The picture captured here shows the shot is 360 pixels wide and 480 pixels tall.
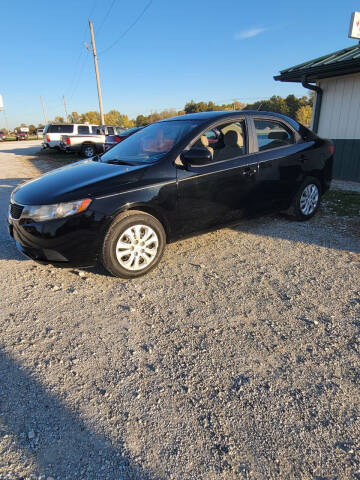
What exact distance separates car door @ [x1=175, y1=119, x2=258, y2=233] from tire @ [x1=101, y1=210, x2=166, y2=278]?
394 mm

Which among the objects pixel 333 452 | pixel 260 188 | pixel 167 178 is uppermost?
pixel 167 178

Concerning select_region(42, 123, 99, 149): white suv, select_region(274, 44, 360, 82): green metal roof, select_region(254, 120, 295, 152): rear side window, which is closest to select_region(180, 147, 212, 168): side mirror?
select_region(254, 120, 295, 152): rear side window

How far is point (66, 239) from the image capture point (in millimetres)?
2947

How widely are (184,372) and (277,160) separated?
3194 millimetres

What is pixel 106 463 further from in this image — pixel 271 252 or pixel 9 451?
pixel 271 252

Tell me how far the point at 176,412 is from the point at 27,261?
2809 millimetres

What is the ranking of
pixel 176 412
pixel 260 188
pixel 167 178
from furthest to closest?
pixel 260 188
pixel 167 178
pixel 176 412

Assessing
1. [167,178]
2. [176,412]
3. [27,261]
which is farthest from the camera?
[27,261]

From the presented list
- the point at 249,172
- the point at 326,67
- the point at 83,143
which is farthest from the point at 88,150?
the point at 249,172

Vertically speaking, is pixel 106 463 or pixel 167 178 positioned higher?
pixel 167 178

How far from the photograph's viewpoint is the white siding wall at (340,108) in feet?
26.2

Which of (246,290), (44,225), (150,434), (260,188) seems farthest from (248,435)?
(260,188)

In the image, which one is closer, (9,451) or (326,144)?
(9,451)

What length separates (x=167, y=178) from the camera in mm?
3336
